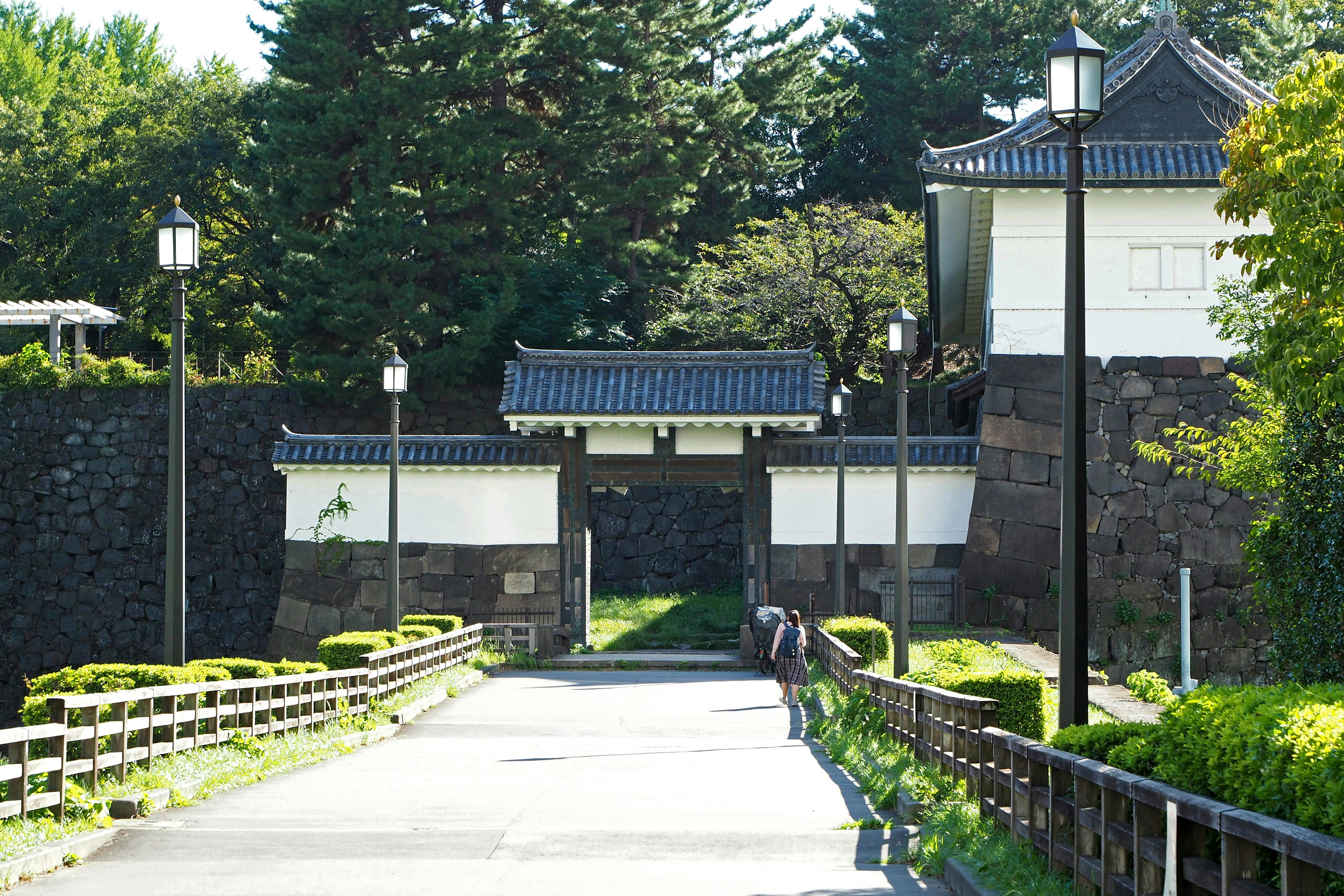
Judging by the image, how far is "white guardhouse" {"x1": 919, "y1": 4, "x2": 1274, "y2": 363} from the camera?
23.4m

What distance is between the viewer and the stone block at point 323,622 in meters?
26.6

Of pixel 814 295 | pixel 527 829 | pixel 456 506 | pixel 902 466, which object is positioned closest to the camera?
pixel 527 829

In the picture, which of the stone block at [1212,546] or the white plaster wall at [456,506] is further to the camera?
the white plaster wall at [456,506]

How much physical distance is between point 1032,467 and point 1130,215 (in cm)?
468

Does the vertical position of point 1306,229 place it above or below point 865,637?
above

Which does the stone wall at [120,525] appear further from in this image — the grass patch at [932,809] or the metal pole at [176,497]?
the metal pole at [176,497]

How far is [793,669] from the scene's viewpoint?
19.0 metres

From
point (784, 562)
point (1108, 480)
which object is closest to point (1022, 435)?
point (1108, 480)

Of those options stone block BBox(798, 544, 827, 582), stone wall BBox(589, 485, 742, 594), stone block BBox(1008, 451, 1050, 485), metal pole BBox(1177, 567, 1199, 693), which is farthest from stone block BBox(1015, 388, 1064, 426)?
stone wall BBox(589, 485, 742, 594)

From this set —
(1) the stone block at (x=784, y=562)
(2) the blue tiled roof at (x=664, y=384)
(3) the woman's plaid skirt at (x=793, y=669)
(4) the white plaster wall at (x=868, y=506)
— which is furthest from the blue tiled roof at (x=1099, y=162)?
(3) the woman's plaid skirt at (x=793, y=669)

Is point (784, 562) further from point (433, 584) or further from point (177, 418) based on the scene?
point (177, 418)

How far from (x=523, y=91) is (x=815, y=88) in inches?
436

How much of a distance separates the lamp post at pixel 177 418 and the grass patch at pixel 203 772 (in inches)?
45.3

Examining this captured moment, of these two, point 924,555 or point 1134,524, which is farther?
point 924,555
